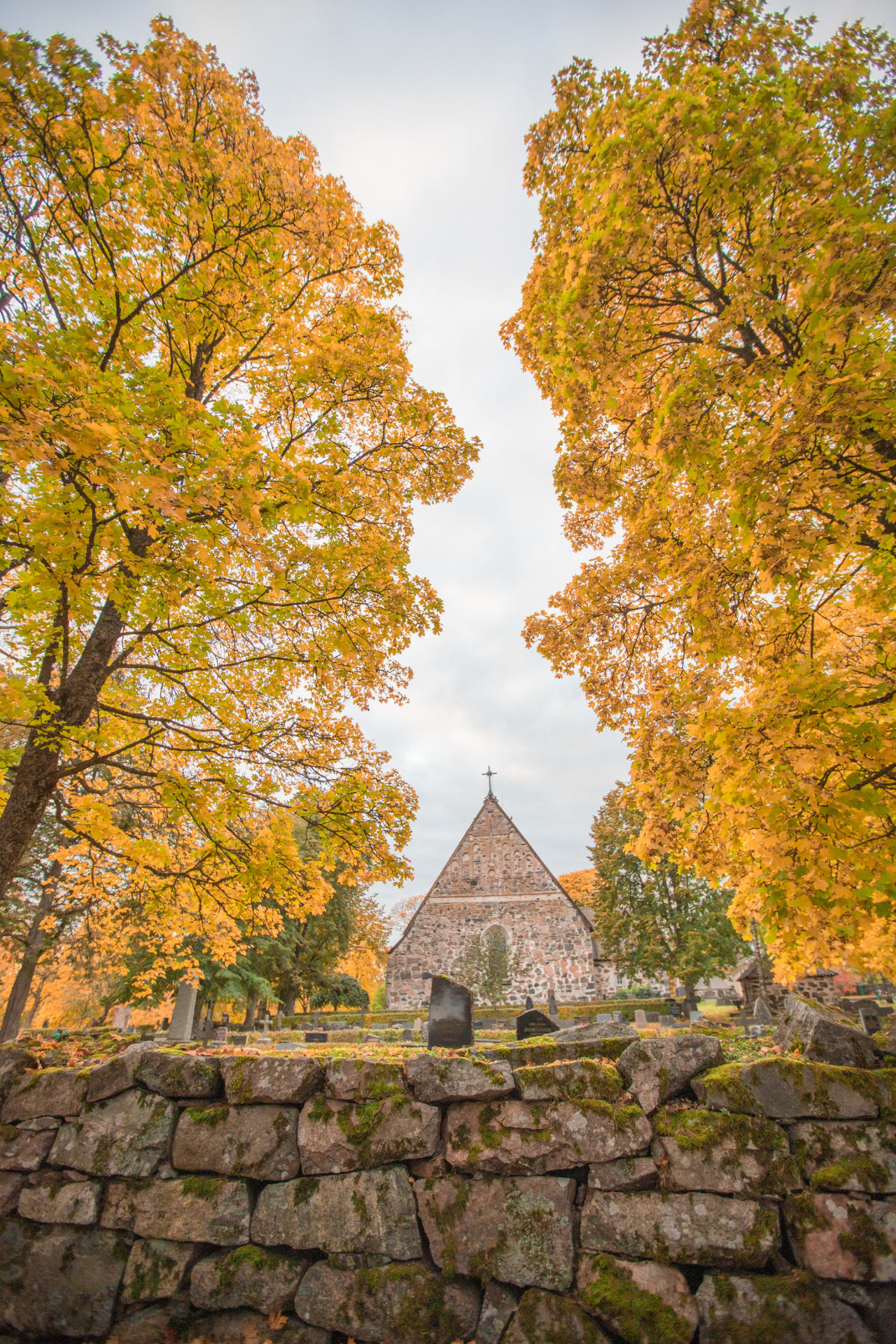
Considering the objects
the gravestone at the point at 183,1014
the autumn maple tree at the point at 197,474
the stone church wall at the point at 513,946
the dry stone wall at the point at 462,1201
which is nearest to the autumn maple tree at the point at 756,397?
the dry stone wall at the point at 462,1201

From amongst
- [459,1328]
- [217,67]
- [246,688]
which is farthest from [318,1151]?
[217,67]

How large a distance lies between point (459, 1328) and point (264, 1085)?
186 centimetres

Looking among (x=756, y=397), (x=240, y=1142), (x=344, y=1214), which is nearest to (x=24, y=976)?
(x=240, y=1142)

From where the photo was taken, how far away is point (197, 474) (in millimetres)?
3154

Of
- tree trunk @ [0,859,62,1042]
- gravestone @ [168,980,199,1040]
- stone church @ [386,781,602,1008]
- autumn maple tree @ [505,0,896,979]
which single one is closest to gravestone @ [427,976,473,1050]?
autumn maple tree @ [505,0,896,979]

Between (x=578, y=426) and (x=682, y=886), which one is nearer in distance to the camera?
(x=578, y=426)

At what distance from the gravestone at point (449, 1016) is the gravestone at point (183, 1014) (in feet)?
12.7

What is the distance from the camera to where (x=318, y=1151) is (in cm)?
383

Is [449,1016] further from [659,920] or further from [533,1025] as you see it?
[659,920]

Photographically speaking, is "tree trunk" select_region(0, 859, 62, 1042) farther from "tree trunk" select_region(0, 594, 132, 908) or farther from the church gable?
the church gable

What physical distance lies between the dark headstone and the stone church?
12.7 m

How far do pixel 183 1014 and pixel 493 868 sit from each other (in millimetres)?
15975

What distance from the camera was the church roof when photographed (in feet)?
72.5

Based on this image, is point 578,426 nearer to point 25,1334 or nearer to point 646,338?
point 646,338
